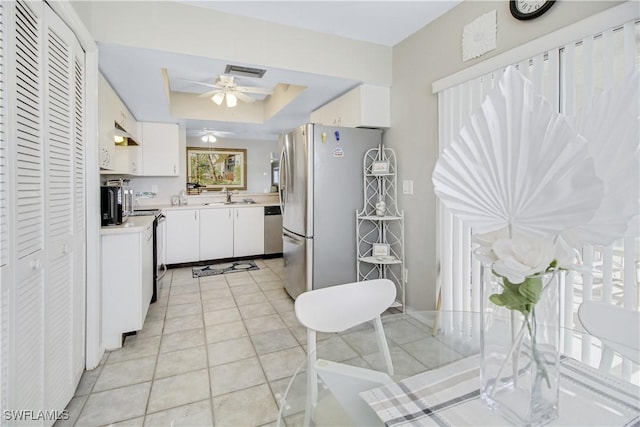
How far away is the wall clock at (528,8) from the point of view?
1812 millimetres

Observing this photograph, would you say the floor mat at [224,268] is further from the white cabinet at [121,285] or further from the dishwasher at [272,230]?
the white cabinet at [121,285]

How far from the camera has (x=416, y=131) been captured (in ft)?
9.20

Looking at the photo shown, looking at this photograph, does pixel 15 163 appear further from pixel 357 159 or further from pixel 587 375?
pixel 357 159

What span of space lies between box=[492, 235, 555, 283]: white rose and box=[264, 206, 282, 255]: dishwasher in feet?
15.3

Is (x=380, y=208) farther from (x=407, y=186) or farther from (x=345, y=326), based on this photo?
(x=345, y=326)

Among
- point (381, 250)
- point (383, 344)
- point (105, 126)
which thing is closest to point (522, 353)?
point (383, 344)

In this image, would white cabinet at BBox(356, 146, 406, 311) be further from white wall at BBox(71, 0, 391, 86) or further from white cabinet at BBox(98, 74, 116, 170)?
white cabinet at BBox(98, 74, 116, 170)

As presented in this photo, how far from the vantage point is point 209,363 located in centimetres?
214

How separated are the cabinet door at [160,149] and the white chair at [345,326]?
3.88 m

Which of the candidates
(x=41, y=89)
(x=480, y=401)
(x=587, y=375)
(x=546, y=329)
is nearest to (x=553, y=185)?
(x=546, y=329)

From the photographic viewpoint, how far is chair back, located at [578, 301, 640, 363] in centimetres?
111

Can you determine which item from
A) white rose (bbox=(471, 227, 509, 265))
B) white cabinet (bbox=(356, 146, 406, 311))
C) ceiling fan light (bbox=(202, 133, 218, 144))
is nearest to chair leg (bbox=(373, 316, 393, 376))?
white rose (bbox=(471, 227, 509, 265))

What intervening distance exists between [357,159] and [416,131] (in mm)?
602

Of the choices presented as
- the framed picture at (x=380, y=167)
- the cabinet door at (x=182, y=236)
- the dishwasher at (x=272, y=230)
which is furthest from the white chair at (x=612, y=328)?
the cabinet door at (x=182, y=236)
